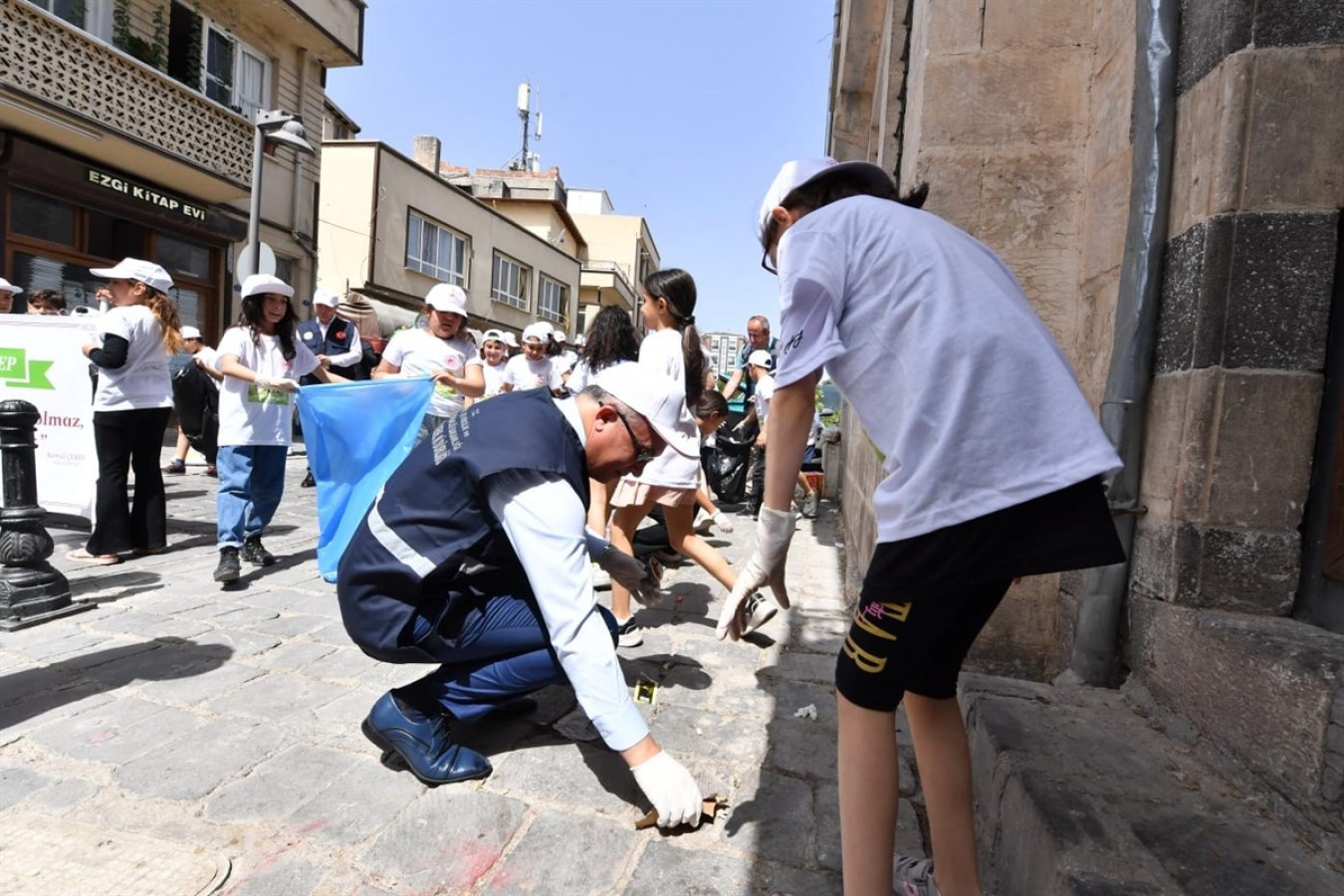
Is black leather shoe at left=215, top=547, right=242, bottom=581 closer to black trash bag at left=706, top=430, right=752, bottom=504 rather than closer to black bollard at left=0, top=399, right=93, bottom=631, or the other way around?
black bollard at left=0, top=399, right=93, bottom=631

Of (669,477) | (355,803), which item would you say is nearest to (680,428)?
(669,477)

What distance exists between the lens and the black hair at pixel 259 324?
4.54 metres

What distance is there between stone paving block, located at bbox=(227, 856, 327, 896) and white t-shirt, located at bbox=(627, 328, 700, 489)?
204 cm

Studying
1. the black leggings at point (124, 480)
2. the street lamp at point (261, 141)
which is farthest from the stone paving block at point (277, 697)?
the street lamp at point (261, 141)

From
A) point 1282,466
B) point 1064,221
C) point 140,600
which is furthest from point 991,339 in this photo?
point 140,600

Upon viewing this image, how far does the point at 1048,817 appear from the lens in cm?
A: 161

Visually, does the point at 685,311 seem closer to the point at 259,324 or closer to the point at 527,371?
the point at 259,324

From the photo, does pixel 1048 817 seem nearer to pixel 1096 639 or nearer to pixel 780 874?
pixel 780 874

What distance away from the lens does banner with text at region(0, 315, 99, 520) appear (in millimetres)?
4680

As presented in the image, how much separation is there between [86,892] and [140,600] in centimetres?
254

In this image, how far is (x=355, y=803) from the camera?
2.11 m

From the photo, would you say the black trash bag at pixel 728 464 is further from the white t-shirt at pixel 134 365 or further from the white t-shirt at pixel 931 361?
the white t-shirt at pixel 931 361

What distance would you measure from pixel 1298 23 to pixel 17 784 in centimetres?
403

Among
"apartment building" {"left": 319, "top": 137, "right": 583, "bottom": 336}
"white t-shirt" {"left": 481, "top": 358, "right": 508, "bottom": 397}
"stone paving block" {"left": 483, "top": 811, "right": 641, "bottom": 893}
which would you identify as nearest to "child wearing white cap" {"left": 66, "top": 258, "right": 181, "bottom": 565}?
"white t-shirt" {"left": 481, "top": 358, "right": 508, "bottom": 397}
